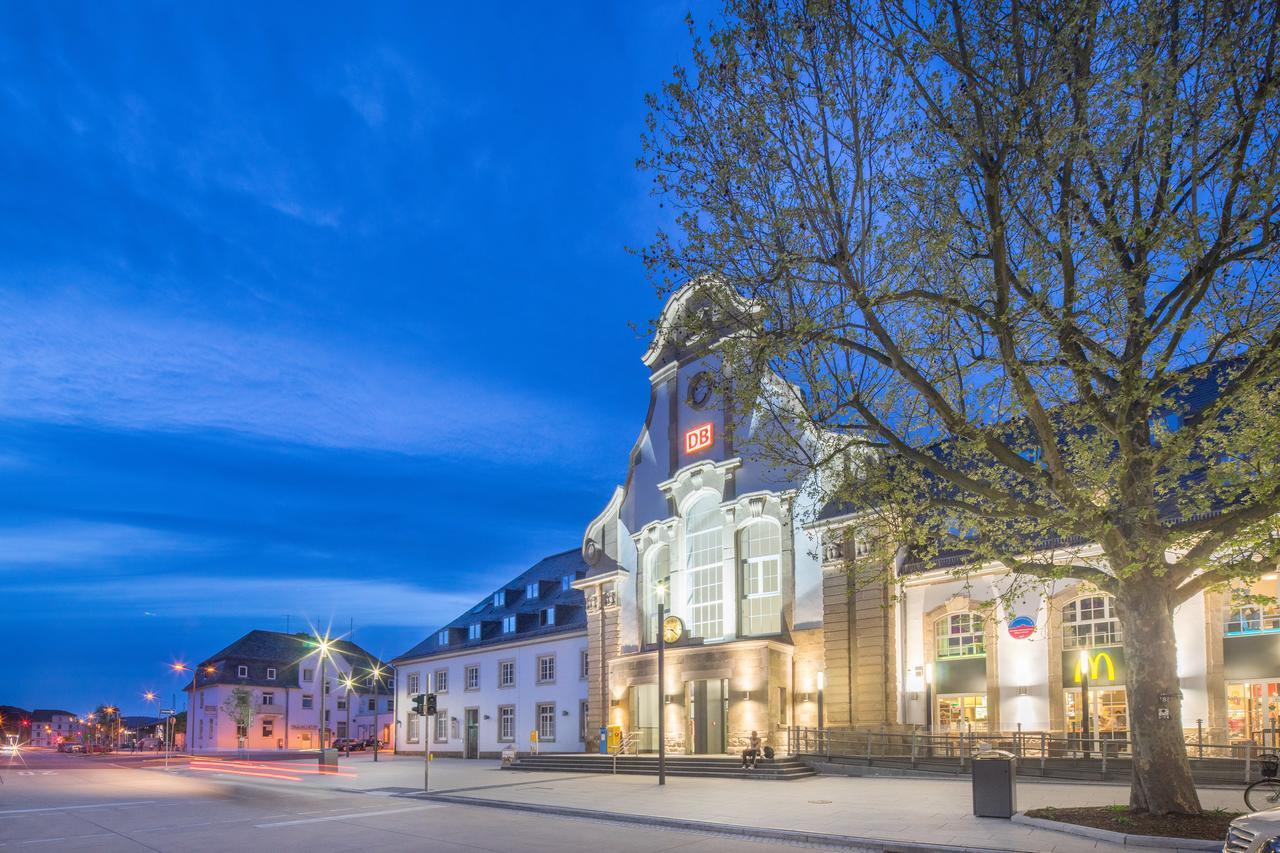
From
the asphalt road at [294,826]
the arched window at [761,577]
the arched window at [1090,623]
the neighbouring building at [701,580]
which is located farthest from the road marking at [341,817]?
the arched window at [1090,623]

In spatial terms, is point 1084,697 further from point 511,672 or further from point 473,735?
point 473,735

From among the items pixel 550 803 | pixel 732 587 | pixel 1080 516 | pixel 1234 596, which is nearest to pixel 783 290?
pixel 1080 516

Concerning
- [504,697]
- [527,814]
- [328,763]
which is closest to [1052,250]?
[527,814]

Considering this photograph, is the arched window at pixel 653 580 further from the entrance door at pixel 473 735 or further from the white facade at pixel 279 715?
the white facade at pixel 279 715

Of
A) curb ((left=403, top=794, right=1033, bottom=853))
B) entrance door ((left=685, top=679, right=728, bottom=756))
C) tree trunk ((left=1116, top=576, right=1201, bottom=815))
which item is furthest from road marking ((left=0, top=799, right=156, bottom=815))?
tree trunk ((left=1116, top=576, right=1201, bottom=815))

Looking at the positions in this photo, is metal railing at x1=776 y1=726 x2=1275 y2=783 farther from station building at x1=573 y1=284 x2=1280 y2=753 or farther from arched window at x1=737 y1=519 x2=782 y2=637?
arched window at x1=737 y1=519 x2=782 y2=637

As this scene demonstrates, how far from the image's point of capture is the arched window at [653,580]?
128ft

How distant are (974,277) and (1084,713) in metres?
13.1

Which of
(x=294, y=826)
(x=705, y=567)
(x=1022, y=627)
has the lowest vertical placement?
(x=294, y=826)

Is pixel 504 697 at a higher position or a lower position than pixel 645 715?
lower

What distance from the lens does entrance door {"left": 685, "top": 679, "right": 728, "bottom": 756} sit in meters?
34.4

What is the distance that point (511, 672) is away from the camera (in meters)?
48.2

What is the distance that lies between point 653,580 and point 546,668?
382 inches

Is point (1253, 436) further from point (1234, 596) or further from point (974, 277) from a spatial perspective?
A: point (974, 277)
